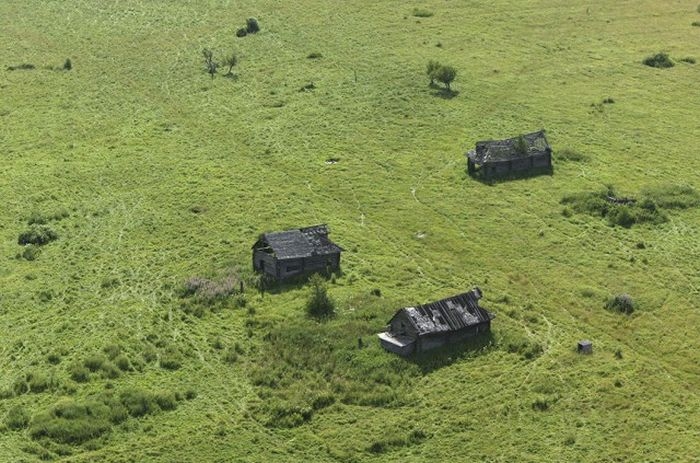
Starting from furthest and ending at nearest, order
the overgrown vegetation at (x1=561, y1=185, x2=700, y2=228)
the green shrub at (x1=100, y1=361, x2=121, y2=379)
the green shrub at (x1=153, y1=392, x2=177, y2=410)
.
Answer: the overgrown vegetation at (x1=561, y1=185, x2=700, y2=228) → the green shrub at (x1=100, y1=361, x2=121, y2=379) → the green shrub at (x1=153, y1=392, x2=177, y2=410)

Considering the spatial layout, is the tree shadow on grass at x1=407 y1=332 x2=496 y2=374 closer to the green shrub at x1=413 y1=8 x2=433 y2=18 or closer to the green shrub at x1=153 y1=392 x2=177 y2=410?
the green shrub at x1=153 y1=392 x2=177 y2=410

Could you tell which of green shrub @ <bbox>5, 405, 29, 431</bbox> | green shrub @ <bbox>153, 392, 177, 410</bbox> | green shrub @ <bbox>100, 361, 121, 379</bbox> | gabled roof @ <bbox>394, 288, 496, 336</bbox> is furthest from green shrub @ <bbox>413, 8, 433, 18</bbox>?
green shrub @ <bbox>5, 405, 29, 431</bbox>

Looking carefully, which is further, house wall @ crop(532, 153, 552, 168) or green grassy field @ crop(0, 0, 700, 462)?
house wall @ crop(532, 153, 552, 168)

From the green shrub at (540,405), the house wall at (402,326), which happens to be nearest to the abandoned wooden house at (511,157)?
the house wall at (402,326)

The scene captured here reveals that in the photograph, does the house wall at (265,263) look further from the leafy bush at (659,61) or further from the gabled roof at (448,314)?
the leafy bush at (659,61)

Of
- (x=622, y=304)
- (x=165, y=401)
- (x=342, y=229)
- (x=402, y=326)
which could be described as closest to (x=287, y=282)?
(x=342, y=229)

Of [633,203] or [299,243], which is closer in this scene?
[299,243]

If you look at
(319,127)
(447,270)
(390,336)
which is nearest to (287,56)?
(319,127)

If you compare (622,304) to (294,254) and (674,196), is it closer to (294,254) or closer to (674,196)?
(294,254)
